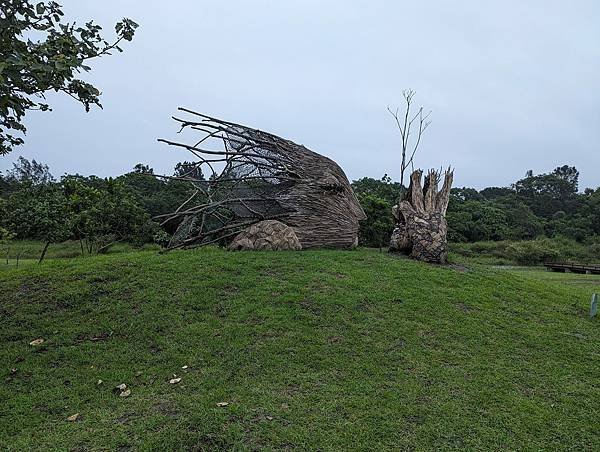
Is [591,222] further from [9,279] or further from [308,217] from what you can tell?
[9,279]

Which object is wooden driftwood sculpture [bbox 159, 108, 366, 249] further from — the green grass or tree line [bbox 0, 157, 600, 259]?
the green grass

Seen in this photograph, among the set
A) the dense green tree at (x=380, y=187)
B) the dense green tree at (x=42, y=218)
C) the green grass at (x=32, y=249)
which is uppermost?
the dense green tree at (x=380, y=187)

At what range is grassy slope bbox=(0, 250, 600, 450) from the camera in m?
4.05

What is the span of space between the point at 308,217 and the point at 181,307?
4879 millimetres

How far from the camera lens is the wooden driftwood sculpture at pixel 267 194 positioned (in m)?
11.0

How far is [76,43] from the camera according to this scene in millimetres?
4934

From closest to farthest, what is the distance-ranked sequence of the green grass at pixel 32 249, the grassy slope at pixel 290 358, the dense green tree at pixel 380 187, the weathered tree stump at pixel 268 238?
the grassy slope at pixel 290 358 → the weathered tree stump at pixel 268 238 → the green grass at pixel 32 249 → the dense green tree at pixel 380 187

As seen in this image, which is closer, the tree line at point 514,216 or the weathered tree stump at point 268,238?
the weathered tree stump at point 268,238

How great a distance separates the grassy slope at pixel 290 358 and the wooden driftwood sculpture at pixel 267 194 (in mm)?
2088

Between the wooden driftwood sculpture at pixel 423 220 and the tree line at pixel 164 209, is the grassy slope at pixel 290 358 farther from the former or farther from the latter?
the tree line at pixel 164 209

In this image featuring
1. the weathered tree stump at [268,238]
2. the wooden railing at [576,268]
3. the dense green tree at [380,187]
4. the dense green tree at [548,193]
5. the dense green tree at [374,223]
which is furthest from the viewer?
the dense green tree at [548,193]

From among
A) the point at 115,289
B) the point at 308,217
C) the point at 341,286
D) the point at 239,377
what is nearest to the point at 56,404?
the point at 239,377

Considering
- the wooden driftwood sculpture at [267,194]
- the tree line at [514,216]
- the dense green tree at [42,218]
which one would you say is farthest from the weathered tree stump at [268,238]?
the tree line at [514,216]

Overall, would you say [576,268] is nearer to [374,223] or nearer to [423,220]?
[374,223]
